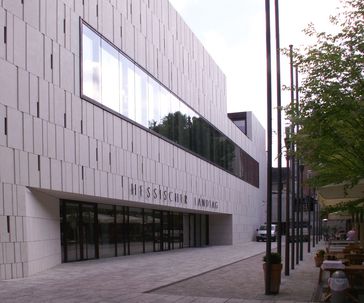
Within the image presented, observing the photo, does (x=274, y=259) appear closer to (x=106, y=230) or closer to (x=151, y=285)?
(x=151, y=285)

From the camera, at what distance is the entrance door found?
75.0 ft

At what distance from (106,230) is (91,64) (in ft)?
26.7

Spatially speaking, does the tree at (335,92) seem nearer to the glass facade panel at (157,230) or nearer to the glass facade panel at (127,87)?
the glass facade panel at (127,87)

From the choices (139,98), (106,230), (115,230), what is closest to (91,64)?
(139,98)

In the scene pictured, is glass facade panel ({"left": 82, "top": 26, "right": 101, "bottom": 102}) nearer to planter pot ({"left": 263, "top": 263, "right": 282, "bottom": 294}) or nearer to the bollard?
planter pot ({"left": 263, "top": 263, "right": 282, "bottom": 294})

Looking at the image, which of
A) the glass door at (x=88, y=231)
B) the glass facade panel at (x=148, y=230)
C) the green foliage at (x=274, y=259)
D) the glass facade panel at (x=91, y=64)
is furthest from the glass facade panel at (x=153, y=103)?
the green foliage at (x=274, y=259)

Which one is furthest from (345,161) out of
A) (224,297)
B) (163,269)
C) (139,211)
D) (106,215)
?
(139,211)

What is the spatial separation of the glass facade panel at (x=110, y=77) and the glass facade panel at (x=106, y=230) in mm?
4939

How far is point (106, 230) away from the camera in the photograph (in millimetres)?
26812

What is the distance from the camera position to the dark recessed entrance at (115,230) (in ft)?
76.9

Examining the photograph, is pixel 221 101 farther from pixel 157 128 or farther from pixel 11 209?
pixel 11 209

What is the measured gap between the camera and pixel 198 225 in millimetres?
44688

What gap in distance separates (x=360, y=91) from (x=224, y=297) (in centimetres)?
548

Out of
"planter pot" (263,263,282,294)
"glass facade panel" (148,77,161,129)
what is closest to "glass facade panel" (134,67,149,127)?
"glass facade panel" (148,77,161,129)
